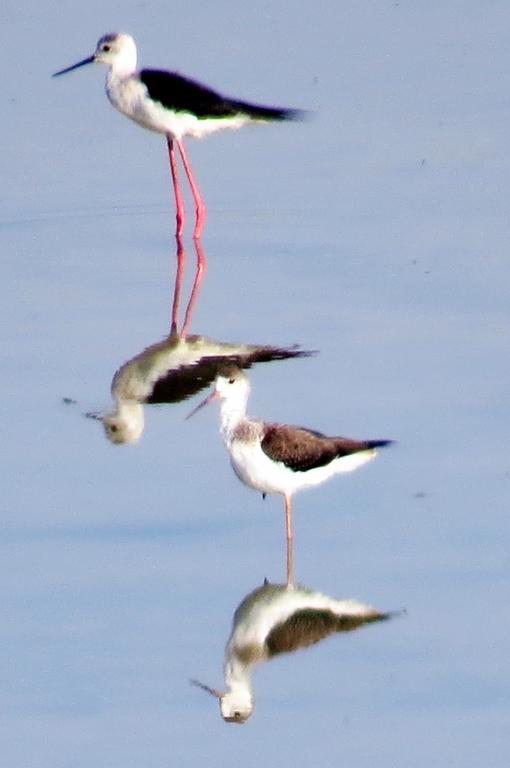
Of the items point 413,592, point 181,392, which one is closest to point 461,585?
point 413,592

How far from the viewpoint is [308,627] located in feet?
20.4

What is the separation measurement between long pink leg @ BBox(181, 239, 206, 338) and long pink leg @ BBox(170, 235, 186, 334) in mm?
47

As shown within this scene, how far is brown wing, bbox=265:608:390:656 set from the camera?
611 cm

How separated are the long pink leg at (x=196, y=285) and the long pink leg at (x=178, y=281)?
0.16 ft

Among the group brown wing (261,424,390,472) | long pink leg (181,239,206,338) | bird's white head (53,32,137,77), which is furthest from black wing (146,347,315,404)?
bird's white head (53,32,137,77)

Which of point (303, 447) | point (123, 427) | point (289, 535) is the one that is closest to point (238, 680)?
point (289, 535)

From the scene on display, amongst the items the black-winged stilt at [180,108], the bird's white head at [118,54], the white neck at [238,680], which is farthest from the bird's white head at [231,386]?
the bird's white head at [118,54]

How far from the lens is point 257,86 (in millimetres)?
12734

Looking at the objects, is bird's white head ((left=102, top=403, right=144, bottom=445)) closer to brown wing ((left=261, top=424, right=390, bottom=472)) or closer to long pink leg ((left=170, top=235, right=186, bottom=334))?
brown wing ((left=261, top=424, right=390, bottom=472))

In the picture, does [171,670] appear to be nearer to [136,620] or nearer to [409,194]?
[136,620]

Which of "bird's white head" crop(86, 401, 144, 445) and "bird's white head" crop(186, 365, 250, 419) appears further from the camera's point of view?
"bird's white head" crop(86, 401, 144, 445)

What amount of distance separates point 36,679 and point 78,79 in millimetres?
8133

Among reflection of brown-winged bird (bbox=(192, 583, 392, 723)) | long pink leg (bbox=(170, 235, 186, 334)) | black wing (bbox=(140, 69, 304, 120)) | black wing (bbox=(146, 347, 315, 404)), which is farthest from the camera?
black wing (bbox=(140, 69, 304, 120))

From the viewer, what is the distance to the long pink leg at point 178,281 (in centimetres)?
929
